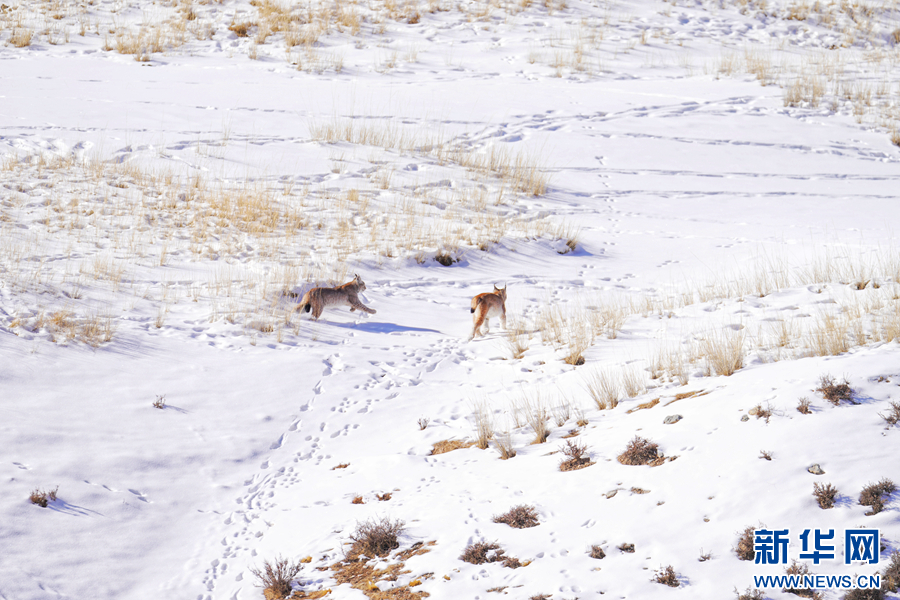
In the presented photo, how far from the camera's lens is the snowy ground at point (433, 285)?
456 cm

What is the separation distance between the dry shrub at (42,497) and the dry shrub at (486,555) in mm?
3211

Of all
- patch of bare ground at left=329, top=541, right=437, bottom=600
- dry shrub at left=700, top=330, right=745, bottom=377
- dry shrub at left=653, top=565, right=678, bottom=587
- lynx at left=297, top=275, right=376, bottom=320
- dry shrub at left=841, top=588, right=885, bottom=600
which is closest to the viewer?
dry shrub at left=841, top=588, right=885, bottom=600

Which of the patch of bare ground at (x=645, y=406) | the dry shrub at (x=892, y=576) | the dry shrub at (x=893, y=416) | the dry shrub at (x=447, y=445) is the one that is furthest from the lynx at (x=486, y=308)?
the dry shrub at (x=892, y=576)

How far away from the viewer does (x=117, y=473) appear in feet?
18.2

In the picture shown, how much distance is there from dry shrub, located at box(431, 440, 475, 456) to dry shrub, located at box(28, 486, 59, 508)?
308 cm

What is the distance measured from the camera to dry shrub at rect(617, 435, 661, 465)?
195 inches

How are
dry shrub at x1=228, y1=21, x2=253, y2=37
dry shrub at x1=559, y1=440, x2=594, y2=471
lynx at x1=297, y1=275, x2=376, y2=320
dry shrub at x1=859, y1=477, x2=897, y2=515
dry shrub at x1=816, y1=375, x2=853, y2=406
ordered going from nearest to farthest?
dry shrub at x1=859, y1=477, x2=897, y2=515, dry shrub at x1=816, y1=375, x2=853, y2=406, dry shrub at x1=559, y1=440, x2=594, y2=471, lynx at x1=297, y1=275, x2=376, y2=320, dry shrub at x1=228, y1=21, x2=253, y2=37

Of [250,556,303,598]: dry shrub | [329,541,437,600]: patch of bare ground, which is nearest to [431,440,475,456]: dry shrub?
[329,541,437,600]: patch of bare ground

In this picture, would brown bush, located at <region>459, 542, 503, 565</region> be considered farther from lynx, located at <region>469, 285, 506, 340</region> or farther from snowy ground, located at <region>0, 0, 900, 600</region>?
lynx, located at <region>469, 285, 506, 340</region>

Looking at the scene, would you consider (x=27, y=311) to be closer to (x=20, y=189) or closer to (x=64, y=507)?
(x=64, y=507)

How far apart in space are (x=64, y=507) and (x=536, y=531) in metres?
3.60

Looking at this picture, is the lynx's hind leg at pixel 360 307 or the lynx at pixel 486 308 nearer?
the lynx at pixel 486 308

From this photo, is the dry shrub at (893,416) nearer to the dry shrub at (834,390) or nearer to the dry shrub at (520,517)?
the dry shrub at (834,390)

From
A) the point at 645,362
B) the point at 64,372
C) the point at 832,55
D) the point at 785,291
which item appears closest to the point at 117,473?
the point at 64,372
